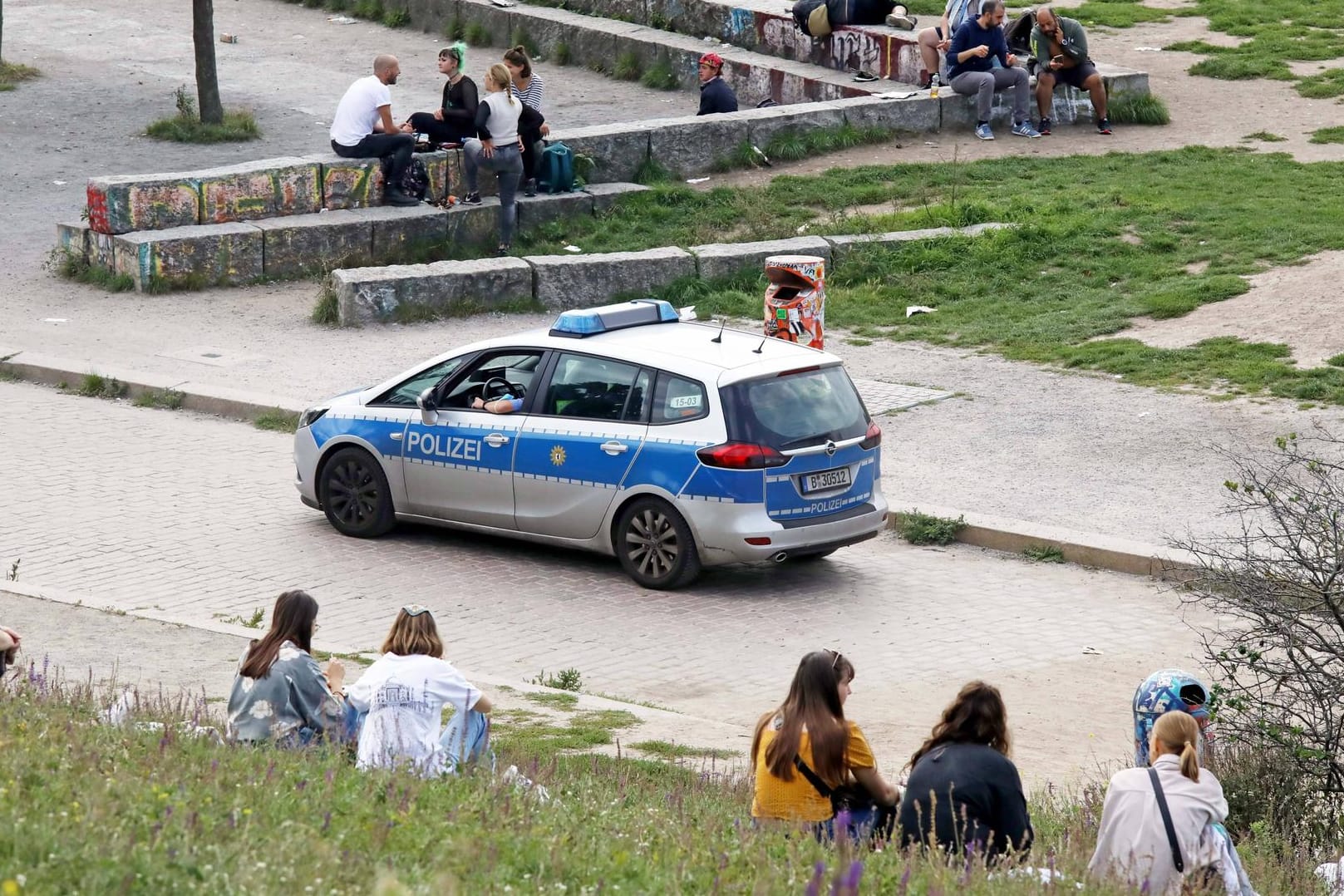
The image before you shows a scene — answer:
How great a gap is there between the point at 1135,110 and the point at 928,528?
13575mm

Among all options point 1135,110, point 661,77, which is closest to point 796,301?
point 1135,110

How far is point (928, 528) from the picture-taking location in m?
12.5

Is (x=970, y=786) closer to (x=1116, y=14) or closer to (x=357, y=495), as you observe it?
(x=357, y=495)

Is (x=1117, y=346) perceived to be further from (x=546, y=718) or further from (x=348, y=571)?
(x=546, y=718)

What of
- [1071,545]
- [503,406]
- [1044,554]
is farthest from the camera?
[1044,554]

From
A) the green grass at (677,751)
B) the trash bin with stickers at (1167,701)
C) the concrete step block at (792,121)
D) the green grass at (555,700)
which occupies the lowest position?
the green grass at (555,700)

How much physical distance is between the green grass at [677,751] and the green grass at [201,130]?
18.3 metres

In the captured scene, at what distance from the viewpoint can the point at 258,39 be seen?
3225cm

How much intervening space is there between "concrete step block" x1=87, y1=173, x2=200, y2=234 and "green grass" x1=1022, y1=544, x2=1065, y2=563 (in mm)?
11007

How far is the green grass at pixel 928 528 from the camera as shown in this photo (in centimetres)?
1246

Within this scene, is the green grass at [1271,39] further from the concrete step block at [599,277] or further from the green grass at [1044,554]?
the green grass at [1044,554]

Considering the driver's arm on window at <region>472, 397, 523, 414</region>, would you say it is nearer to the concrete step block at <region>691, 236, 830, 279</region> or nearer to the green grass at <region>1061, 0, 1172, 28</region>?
the concrete step block at <region>691, 236, 830, 279</region>

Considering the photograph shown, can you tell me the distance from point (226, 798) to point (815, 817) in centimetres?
232

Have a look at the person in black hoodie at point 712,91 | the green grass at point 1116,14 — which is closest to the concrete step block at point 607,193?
the person in black hoodie at point 712,91
